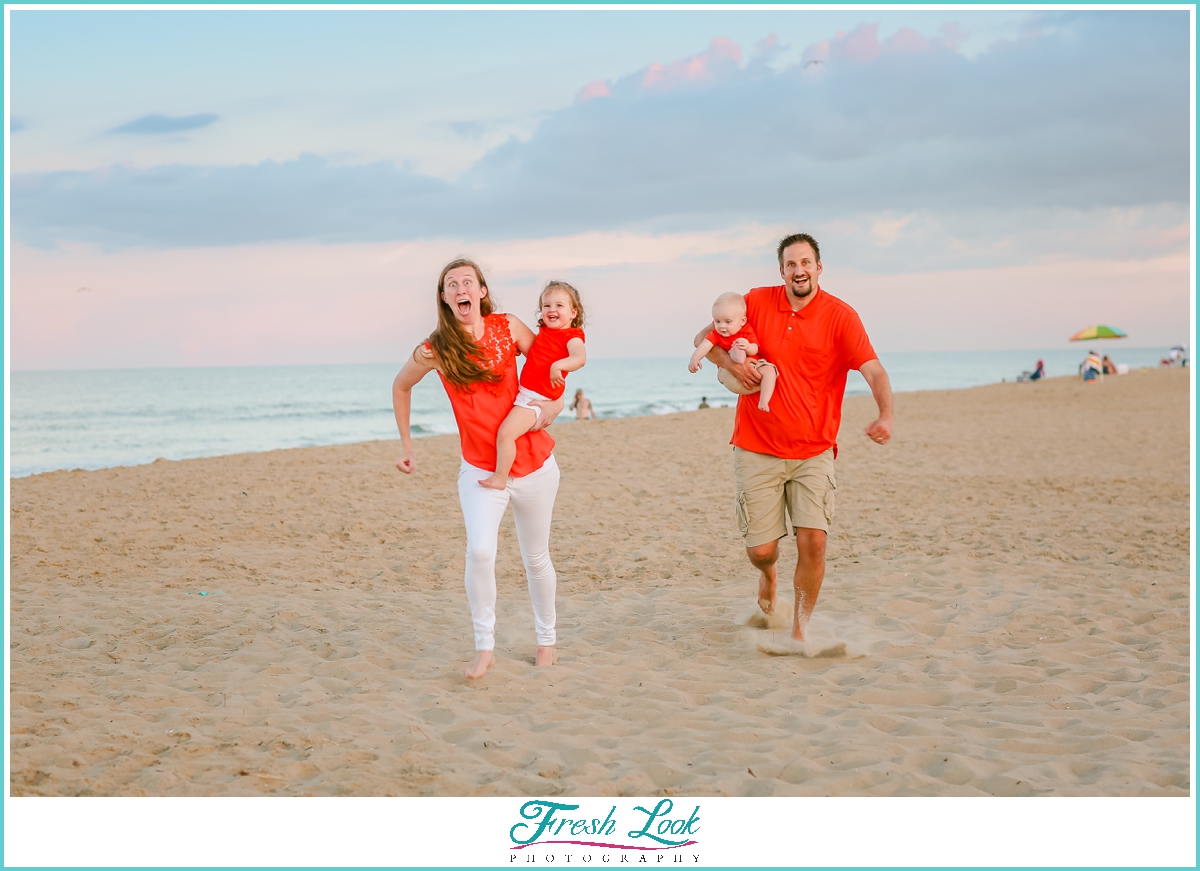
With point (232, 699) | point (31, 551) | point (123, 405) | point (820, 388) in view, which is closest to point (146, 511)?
point (31, 551)

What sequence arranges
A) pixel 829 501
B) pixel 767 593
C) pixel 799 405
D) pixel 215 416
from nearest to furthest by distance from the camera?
pixel 799 405, pixel 829 501, pixel 767 593, pixel 215 416

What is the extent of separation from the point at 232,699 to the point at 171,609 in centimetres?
213

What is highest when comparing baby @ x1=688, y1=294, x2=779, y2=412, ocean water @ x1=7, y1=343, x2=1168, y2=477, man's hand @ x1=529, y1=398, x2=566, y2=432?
baby @ x1=688, y1=294, x2=779, y2=412

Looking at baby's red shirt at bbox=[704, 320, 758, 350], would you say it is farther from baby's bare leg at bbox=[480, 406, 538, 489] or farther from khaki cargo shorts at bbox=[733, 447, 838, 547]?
baby's bare leg at bbox=[480, 406, 538, 489]

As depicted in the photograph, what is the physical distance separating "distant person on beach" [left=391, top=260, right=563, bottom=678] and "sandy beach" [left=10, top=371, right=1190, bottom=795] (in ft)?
2.52

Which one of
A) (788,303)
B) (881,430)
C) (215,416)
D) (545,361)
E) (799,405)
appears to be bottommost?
(215,416)

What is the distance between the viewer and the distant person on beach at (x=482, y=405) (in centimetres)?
436

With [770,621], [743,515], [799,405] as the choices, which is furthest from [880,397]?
[770,621]

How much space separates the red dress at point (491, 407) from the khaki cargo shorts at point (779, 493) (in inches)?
48.4

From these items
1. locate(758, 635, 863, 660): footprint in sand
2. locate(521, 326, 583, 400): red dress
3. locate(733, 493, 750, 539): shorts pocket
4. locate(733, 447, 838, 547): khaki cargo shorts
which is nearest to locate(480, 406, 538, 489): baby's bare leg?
locate(521, 326, 583, 400): red dress

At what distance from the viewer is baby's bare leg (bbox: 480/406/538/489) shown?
14.1 feet

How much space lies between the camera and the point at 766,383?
15.6ft

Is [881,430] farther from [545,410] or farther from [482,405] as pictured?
[482,405]

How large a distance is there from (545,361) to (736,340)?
1.05 metres
